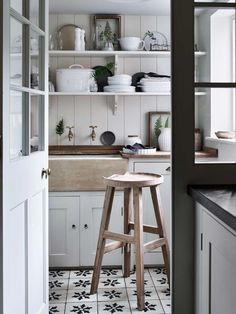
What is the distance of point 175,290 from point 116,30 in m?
2.77

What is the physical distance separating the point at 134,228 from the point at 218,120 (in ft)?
4.24

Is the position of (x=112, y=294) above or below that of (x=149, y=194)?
below

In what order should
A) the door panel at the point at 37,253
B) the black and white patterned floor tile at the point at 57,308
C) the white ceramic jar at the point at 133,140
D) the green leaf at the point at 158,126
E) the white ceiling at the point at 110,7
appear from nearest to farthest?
the door panel at the point at 37,253
the black and white patterned floor tile at the point at 57,308
the white ceiling at the point at 110,7
the white ceramic jar at the point at 133,140
the green leaf at the point at 158,126

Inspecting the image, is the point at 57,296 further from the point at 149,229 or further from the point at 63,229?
the point at 149,229

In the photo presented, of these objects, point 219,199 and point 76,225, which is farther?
point 76,225

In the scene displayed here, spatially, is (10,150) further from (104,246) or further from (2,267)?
(104,246)

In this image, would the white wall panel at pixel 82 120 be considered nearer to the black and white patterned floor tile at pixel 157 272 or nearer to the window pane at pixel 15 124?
the black and white patterned floor tile at pixel 157 272

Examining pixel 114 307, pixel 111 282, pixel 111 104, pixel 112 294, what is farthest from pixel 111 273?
pixel 111 104

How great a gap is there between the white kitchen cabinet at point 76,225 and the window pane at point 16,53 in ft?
5.39

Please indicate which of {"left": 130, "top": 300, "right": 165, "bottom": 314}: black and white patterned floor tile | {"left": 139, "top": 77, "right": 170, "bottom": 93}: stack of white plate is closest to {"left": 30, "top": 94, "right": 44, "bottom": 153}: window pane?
{"left": 130, "top": 300, "right": 165, "bottom": 314}: black and white patterned floor tile

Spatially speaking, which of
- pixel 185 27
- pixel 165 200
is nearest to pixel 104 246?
pixel 165 200

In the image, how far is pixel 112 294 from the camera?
3139 millimetres

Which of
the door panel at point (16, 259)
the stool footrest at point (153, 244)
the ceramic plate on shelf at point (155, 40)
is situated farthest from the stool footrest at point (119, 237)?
the ceramic plate on shelf at point (155, 40)

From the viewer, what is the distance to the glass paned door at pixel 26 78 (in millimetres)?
1996
